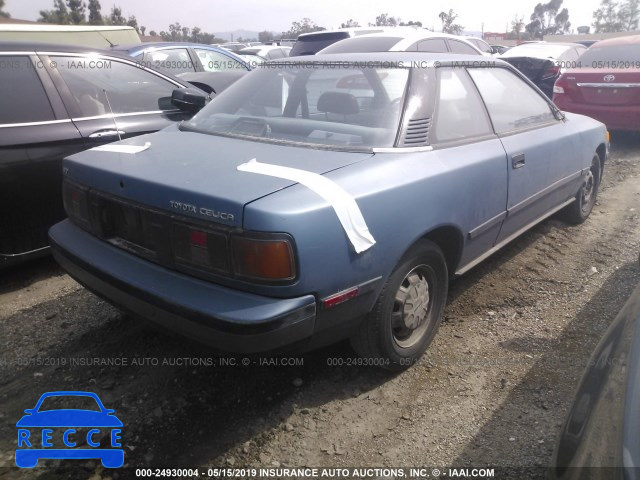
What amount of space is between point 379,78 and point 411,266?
1.08 meters

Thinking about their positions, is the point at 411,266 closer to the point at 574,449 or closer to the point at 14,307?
the point at 574,449

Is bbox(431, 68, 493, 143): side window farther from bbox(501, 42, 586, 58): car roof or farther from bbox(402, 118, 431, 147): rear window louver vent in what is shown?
bbox(501, 42, 586, 58): car roof

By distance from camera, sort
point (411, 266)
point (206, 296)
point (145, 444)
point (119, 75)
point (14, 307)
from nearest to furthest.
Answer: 1. point (206, 296)
2. point (145, 444)
3. point (411, 266)
4. point (14, 307)
5. point (119, 75)

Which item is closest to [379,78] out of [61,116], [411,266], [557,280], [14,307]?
[411,266]

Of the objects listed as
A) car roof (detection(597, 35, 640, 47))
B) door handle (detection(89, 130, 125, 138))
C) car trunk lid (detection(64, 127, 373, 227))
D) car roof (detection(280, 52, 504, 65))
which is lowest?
door handle (detection(89, 130, 125, 138))

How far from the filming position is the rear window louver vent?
8.28 ft

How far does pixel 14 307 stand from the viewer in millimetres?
3301

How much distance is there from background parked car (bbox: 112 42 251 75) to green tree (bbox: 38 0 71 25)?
103ft

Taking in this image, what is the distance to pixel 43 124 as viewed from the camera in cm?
349

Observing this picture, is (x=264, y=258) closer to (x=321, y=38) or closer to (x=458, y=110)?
(x=458, y=110)

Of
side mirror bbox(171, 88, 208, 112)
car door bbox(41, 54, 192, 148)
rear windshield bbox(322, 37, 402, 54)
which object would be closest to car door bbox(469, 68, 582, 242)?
→ side mirror bbox(171, 88, 208, 112)

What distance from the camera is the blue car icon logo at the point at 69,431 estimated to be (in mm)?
2145

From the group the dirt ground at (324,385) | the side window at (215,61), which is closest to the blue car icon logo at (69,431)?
the dirt ground at (324,385)

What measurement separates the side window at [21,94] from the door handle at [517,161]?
123 inches
